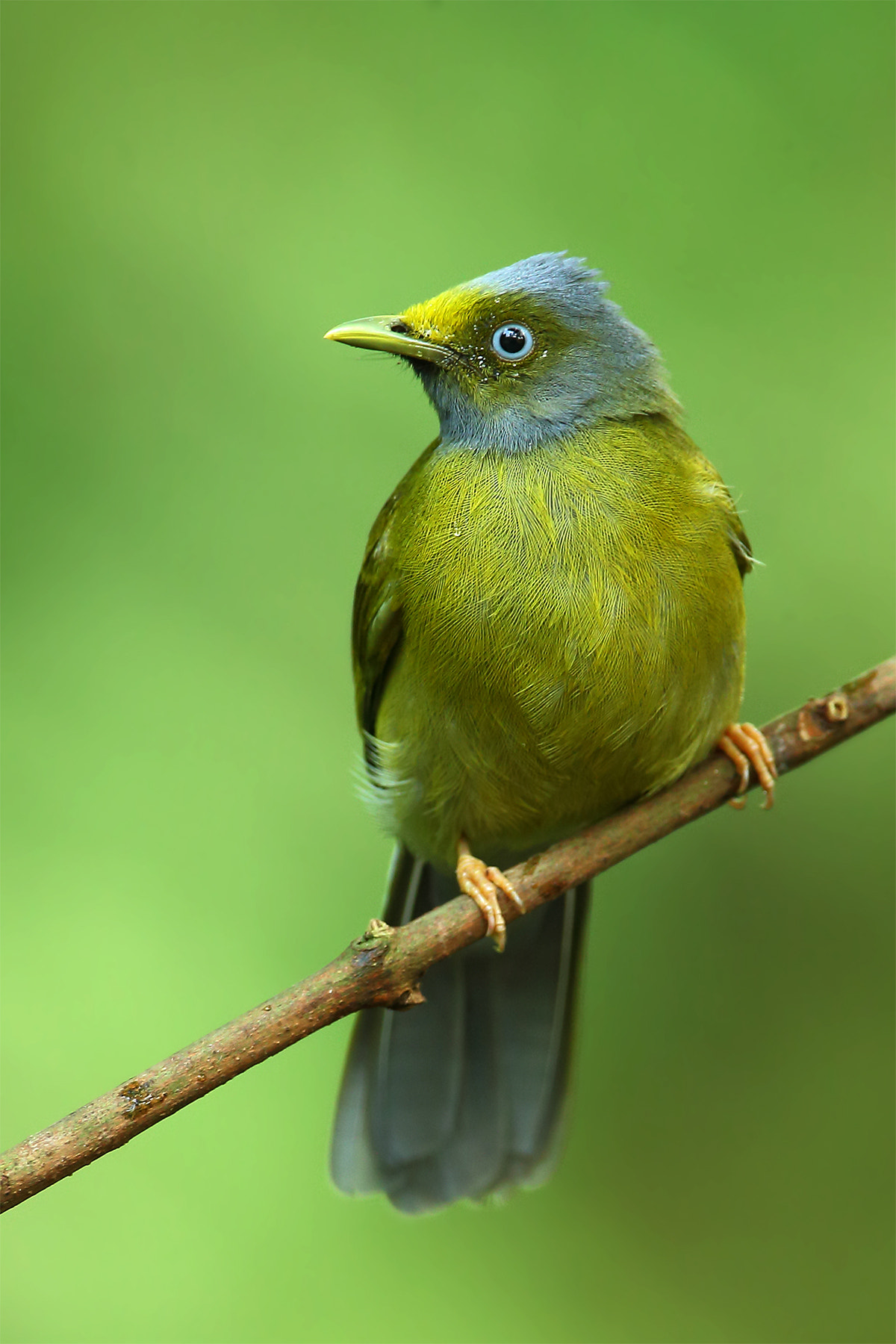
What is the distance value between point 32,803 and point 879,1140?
123 inches

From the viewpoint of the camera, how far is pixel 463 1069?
4.13m

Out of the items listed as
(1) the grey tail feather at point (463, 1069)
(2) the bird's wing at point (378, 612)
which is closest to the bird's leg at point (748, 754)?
(1) the grey tail feather at point (463, 1069)

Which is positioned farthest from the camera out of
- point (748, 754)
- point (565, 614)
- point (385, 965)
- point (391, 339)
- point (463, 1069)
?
point (463, 1069)

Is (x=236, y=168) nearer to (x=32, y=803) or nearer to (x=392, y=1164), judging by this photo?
(x=32, y=803)

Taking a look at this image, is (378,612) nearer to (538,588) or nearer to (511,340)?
(538,588)

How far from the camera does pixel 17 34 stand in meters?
4.97

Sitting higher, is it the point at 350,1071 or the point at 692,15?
the point at 692,15

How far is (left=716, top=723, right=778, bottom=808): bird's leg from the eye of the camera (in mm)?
3506

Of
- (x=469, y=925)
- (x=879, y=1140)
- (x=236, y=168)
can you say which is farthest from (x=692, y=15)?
(x=879, y=1140)

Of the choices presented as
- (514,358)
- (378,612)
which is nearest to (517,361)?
(514,358)

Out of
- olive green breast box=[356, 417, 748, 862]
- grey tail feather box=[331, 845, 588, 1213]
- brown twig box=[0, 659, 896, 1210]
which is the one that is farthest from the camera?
grey tail feather box=[331, 845, 588, 1213]

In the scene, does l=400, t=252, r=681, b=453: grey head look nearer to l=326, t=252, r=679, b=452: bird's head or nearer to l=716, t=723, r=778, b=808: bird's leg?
l=326, t=252, r=679, b=452: bird's head

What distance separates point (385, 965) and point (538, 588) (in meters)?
0.92

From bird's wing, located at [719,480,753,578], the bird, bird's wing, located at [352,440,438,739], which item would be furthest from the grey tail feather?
bird's wing, located at [719,480,753,578]
